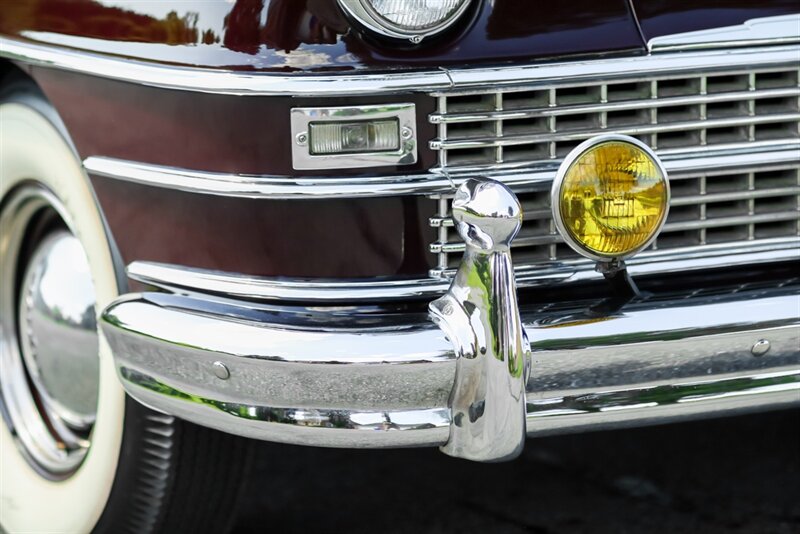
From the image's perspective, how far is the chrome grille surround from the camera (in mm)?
2258

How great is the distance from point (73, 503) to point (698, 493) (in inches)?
59.8

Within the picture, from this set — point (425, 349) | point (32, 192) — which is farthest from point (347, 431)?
point (32, 192)

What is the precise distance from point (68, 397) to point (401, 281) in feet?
3.35

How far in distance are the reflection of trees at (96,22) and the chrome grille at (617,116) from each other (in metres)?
0.49

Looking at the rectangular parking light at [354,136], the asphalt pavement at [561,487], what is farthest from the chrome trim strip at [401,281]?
the asphalt pavement at [561,487]

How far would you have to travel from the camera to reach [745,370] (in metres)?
2.28

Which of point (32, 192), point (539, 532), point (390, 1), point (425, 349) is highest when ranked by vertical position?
point (390, 1)

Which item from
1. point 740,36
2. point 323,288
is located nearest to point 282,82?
point 323,288

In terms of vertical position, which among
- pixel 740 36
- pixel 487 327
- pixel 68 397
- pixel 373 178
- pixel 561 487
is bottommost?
pixel 561 487

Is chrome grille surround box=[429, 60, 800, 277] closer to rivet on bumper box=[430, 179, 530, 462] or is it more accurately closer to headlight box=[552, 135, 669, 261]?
headlight box=[552, 135, 669, 261]

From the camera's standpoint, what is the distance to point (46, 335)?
288 centimetres

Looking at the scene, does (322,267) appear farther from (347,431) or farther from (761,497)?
(761,497)

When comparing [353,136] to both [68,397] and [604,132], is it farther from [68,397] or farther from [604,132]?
[68,397]

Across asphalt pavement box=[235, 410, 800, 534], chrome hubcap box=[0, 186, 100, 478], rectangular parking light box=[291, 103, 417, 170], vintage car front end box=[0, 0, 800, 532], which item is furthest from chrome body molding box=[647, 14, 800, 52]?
chrome hubcap box=[0, 186, 100, 478]
